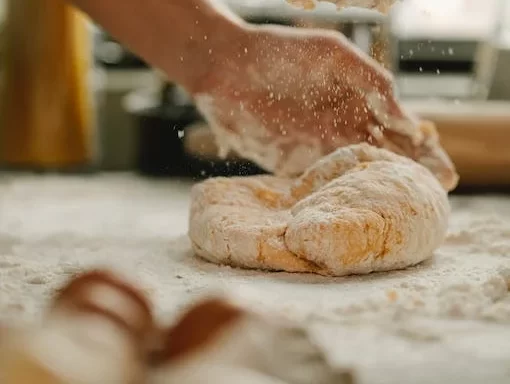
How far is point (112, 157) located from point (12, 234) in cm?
131

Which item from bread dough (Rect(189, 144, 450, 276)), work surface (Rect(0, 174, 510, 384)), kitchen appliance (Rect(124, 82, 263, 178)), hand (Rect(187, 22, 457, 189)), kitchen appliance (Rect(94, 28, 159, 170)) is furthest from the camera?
kitchen appliance (Rect(94, 28, 159, 170))

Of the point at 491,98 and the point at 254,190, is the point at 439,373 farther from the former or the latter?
the point at 491,98

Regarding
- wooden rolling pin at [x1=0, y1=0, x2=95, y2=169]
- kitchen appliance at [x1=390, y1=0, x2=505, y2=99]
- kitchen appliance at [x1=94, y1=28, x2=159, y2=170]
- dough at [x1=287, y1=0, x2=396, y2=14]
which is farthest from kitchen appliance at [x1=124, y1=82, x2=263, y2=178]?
dough at [x1=287, y1=0, x2=396, y2=14]

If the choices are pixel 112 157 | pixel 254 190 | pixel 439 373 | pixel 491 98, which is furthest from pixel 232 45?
pixel 112 157

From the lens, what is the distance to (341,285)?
2.58 feet

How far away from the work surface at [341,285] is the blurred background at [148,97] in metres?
0.24

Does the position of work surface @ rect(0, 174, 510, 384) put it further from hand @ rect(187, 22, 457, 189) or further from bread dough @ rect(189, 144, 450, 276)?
hand @ rect(187, 22, 457, 189)

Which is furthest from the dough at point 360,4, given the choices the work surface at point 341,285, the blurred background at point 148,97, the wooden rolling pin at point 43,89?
the wooden rolling pin at point 43,89

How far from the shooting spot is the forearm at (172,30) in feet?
3.31

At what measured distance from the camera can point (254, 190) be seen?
95cm

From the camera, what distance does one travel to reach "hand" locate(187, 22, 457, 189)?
96 centimetres

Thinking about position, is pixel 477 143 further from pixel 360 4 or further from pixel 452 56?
pixel 452 56

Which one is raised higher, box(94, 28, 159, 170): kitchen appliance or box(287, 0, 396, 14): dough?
box(287, 0, 396, 14): dough

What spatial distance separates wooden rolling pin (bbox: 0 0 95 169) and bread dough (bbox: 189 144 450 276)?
125 centimetres
